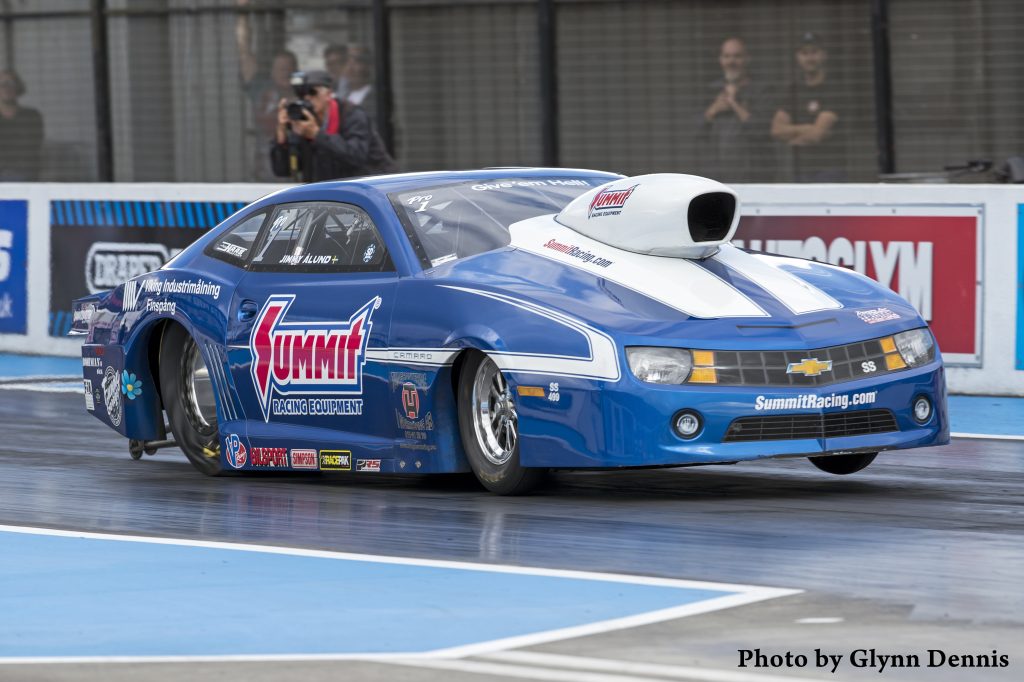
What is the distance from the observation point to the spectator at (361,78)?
64.4ft

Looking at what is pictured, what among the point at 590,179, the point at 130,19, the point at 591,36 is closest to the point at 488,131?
the point at 591,36

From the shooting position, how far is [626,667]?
223 inches

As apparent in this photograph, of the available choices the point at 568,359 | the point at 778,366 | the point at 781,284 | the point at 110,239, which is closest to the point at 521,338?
the point at 568,359

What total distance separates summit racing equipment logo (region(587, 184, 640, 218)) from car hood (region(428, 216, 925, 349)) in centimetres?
12

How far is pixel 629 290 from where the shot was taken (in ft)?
28.5

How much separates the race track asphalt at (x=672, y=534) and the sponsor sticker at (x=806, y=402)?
392mm

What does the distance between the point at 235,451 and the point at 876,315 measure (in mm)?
2999

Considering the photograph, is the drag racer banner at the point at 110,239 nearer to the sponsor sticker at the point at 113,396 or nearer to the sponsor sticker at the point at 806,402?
the sponsor sticker at the point at 113,396

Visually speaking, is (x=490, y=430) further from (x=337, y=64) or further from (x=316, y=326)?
(x=337, y=64)

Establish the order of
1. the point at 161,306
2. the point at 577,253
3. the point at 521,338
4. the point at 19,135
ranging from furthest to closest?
the point at 19,135 → the point at 161,306 → the point at 577,253 → the point at 521,338

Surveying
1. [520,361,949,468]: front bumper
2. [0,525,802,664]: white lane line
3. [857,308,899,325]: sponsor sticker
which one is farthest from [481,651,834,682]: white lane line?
[857,308,899,325]: sponsor sticker

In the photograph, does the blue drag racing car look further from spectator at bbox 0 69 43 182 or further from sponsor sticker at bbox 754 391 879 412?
spectator at bbox 0 69 43 182

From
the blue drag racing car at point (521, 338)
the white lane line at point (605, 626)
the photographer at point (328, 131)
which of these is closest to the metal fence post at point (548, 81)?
the photographer at point (328, 131)

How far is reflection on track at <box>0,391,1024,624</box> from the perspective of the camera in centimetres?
704
